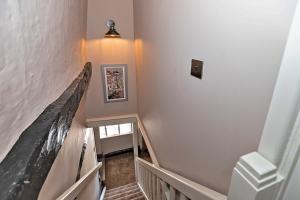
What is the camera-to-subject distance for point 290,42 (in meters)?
0.49

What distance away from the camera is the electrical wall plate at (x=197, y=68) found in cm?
107

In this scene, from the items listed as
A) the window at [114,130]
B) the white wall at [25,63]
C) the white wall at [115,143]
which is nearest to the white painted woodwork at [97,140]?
the white wall at [115,143]

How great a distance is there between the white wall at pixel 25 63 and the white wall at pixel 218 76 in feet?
2.80

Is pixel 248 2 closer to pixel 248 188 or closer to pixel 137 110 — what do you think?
pixel 248 188

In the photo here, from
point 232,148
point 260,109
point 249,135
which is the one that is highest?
point 260,109

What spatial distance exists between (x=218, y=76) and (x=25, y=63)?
90 centimetres

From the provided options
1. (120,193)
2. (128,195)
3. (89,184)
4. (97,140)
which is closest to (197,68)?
(89,184)

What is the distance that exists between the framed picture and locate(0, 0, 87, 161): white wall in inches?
86.5

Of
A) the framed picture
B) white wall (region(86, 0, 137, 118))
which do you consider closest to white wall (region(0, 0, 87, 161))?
white wall (region(86, 0, 137, 118))

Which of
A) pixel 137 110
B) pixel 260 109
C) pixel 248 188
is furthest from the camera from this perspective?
pixel 137 110

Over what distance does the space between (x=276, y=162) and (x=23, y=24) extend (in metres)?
1.07

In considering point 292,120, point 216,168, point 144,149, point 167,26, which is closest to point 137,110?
point 144,149

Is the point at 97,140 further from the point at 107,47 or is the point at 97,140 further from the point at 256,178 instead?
the point at 256,178

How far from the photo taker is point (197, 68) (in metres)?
1.11
